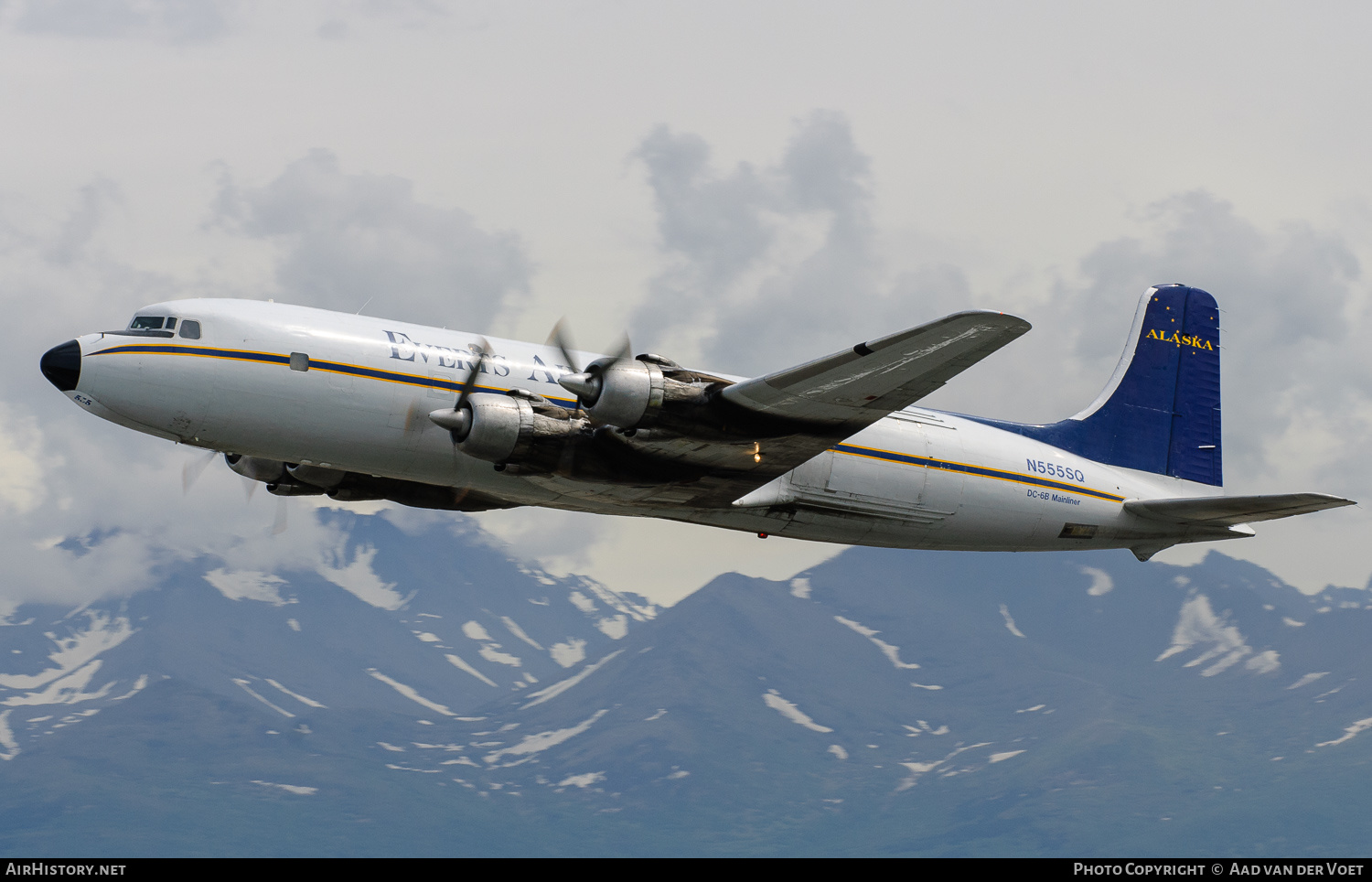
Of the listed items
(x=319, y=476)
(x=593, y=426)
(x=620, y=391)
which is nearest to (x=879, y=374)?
(x=620, y=391)

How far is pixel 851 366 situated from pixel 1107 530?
10.7m

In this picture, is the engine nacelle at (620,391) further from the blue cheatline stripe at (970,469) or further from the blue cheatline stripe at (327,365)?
the blue cheatline stripe at (970,469)

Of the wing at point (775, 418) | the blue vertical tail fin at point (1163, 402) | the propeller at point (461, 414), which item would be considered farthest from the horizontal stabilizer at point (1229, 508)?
the propeller at point (461, 414)

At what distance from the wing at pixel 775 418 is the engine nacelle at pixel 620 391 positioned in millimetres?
493

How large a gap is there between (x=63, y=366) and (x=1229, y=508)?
23443mm

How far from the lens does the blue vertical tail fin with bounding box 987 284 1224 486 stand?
3275 cm

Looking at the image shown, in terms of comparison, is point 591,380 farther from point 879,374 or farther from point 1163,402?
A: point 1163,402

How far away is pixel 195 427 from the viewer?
78.1 ft

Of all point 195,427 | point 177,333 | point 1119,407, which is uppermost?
point 1119,407

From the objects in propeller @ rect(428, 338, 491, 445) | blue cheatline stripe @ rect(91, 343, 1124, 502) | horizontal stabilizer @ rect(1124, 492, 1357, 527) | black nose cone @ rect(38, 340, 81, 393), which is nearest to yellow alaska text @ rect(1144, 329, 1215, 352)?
horizontal stabilizer @ rect(1124, 492, 1357, 527)

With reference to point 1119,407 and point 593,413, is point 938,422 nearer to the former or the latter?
point 1119,407

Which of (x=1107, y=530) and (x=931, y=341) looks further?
(x=1107, y=530)

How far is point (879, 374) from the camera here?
78.1 feet
